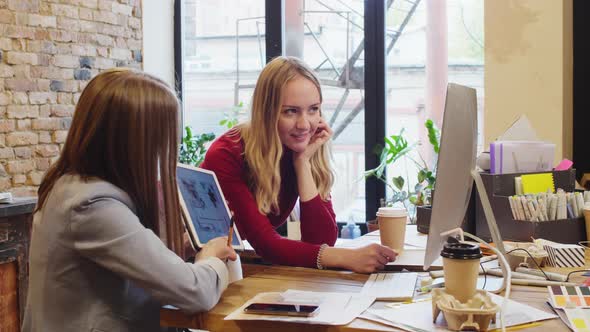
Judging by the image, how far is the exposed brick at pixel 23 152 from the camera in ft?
11.3

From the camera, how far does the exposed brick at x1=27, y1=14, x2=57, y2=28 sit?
11.5 feet

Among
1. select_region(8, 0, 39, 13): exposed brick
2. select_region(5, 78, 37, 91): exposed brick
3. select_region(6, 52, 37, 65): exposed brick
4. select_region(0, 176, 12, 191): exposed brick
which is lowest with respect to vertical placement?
select_region(0, 176, 12, 191): exposed brick

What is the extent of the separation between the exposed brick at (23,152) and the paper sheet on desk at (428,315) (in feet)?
9.03

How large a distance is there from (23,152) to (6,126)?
0.57ft

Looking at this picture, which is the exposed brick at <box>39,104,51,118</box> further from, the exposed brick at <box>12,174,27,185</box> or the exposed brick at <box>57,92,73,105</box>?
the exposed brick at <box>12,174,27,185</box>

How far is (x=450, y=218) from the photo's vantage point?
1356 millimetres

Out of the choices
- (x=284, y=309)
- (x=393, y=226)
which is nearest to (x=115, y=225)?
(x=284, y=309)

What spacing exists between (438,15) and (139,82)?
301cm

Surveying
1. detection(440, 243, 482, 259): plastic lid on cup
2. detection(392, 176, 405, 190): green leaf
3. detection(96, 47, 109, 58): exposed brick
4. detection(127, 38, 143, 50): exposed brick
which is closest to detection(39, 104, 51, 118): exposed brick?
detection(96, 47, 109, 58): exposed brick

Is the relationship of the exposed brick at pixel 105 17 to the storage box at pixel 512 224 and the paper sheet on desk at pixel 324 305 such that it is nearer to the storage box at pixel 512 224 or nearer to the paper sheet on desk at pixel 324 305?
the storage box at pixel 512 224

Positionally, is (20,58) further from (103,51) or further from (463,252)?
(463,252)

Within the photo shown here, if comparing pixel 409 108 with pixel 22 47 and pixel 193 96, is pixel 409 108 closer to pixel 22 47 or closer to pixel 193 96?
pixel 193 96

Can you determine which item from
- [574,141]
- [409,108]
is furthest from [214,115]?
[574,141]

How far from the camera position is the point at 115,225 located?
4.12 feet
